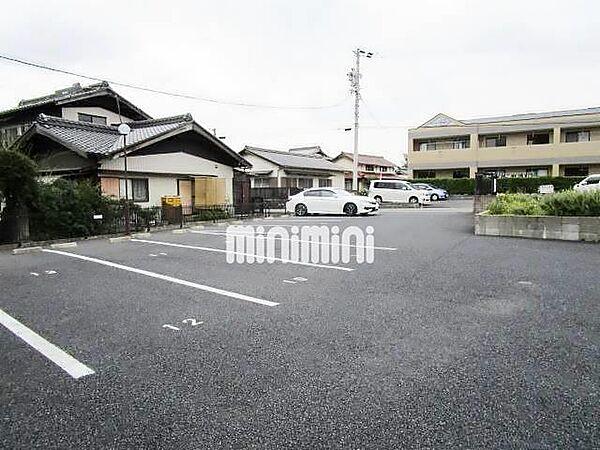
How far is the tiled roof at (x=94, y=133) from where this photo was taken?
14.4 metres

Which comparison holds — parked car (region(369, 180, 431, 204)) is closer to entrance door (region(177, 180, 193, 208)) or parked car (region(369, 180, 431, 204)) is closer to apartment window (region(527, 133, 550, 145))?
entrance door (region(177, 180, 193, 208))

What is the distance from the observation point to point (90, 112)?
20.0m

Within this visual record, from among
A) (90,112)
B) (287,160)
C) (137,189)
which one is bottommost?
(137,189)

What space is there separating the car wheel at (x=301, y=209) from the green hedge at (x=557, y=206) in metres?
9.61

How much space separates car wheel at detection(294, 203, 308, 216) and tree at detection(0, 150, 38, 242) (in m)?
11.2

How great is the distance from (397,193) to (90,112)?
17.6 m

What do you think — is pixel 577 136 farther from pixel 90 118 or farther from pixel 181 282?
pixel 181 282

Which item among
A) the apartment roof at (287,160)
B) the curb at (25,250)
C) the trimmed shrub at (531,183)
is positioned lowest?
the curb at (25,250)

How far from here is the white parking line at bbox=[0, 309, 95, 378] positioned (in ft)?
10.1

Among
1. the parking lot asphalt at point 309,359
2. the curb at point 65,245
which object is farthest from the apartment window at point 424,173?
the parking lot asphalt at point 309,359

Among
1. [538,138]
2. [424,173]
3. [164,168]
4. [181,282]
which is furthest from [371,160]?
[181,282]

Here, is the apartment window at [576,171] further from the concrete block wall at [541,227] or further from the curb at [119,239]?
the curb at [119,239]

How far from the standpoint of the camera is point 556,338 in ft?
11.4

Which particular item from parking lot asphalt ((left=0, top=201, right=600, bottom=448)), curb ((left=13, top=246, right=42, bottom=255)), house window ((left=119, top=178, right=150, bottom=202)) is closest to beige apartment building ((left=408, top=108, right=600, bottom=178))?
house window ((left=119, top=178, right=150, bottom=202))
